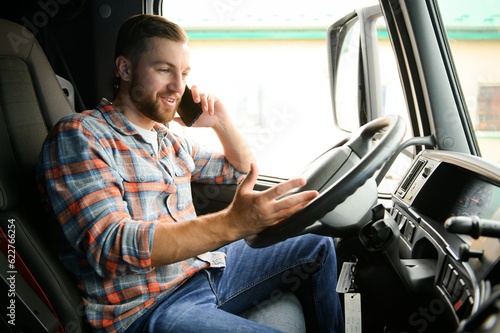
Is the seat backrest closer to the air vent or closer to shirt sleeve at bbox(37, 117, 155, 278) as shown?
shirt sleeve at bbox(37, 117, 155, 278)

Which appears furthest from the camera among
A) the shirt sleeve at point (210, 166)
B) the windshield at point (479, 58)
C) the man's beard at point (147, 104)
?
the shirt sleeve at point (210, 166)

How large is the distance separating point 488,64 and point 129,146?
162cm

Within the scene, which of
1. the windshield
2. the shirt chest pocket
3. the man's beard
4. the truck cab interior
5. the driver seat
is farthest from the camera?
the windshield

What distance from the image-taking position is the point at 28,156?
4.23 ft

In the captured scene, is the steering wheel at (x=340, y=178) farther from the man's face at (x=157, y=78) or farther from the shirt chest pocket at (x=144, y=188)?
the man's face at (x=157, y=78)

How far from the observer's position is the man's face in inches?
56.7

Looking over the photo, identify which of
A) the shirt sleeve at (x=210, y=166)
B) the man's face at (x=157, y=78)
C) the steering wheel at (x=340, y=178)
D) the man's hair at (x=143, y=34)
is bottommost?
the shirt sleeve at (x=210, y=166)

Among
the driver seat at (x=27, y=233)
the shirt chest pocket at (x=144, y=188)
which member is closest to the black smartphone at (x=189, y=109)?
the shirt chest pocket at (x=144, y=188)

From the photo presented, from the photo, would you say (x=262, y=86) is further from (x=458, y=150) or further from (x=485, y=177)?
(x=485, y=177)

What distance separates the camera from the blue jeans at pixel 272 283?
1279mm

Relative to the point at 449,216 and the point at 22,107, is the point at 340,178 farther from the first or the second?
the point at 22,107

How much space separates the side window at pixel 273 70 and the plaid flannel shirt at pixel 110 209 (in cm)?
124

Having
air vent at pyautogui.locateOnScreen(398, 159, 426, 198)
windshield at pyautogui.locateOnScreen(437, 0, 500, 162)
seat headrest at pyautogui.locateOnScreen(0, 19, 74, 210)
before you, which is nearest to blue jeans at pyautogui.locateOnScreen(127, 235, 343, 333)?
air vent at pyautogui.locateOnScreen(398, 159, 426, 198)

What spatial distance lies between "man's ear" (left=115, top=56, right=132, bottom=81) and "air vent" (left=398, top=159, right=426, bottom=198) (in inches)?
38.0
